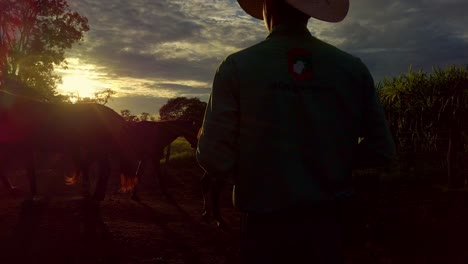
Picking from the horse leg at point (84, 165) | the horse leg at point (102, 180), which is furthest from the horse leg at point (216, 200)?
the horse leg at point (84, 165)

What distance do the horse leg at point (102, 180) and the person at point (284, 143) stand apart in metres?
7.88

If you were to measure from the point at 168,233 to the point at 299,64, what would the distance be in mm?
5378

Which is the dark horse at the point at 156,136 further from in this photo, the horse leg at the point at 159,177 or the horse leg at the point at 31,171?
the horse leg at the point at 31,171

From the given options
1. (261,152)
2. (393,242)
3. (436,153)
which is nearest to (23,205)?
(393,242)

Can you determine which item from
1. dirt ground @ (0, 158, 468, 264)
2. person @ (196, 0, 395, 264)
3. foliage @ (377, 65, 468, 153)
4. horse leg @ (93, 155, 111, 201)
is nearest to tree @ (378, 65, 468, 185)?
foliage @ (377, 65, 468, 153)

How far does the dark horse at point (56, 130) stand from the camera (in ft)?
29.5

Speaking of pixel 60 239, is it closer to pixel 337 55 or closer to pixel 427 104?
pixel 337 55

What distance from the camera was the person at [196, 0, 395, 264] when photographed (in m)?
1.84

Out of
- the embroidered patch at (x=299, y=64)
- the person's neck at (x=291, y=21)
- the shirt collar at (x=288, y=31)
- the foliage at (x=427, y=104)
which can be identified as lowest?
the embroidered patch at (x=299, y=64)

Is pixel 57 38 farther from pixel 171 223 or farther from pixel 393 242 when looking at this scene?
pixel 393 242

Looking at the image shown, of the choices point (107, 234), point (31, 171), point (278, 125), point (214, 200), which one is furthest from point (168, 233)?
point (278, 125)

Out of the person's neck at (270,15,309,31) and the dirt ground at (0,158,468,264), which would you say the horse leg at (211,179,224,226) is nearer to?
the dirt ground at (0,158,468,264)

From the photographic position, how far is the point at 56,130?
940 cm

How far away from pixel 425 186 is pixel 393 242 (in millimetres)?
7293
